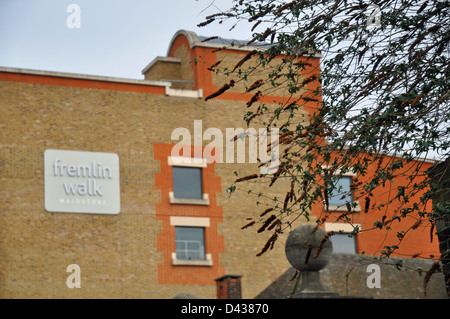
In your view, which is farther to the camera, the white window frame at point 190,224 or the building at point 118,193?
the white window frame at point 190,224

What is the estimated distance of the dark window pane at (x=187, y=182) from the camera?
37.8 metres

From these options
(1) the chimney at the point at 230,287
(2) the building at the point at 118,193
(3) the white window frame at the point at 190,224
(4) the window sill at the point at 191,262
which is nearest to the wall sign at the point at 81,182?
(2) the building at the point at 118,193

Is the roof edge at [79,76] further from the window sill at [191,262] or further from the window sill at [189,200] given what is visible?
the window sill at [191,262]

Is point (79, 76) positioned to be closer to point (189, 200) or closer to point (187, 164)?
point (187, 164)

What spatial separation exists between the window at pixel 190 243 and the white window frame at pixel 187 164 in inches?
44.6

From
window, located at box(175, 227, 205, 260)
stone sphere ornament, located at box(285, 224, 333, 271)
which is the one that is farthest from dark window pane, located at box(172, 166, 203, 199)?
stone sphere ornament, located at box(285, 224, 333, 271)

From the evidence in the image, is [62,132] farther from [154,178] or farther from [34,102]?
[154,178]

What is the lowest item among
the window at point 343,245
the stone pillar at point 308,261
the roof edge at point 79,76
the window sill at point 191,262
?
the stone pillar at point 308,261

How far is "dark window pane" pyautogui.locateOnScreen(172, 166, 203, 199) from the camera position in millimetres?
37750

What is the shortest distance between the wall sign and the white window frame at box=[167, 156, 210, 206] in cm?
239

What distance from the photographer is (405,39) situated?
1143 centimetres

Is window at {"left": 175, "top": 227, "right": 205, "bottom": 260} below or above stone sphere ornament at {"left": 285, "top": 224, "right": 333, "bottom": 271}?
above

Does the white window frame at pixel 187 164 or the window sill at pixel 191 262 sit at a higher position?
the white window frame at pixel 187 164

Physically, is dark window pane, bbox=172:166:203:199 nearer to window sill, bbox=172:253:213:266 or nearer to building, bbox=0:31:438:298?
building, bbox=0:31:438:298
